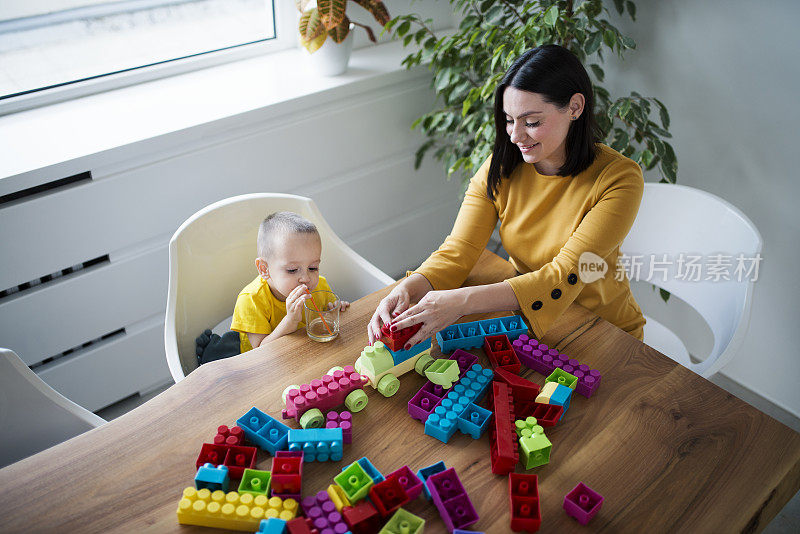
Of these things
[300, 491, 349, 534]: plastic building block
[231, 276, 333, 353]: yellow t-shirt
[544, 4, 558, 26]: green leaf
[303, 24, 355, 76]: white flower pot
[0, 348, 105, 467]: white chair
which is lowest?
[0, 348, 105, 467]: white chair

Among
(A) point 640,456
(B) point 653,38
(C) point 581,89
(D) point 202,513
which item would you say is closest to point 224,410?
(D) point 202,513

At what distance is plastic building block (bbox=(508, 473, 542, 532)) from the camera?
98 centimetres

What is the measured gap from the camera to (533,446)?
42.3 inches

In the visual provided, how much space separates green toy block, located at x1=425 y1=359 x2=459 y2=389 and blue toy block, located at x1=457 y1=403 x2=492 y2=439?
0.08m

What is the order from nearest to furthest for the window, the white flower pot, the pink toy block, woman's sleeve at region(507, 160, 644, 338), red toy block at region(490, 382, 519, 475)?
red toy block at region(490, 382, 519, 475)
the pink toy block
woman's sleeve at region(507, 160, 644, 338)
the window
the white flower pot

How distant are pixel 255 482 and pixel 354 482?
0.17 metres

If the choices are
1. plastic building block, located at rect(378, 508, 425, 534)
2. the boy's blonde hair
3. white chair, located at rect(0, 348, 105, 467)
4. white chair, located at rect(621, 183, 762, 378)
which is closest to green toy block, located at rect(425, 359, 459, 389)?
plastic building block, located at rect(378, 508, 425, 534)

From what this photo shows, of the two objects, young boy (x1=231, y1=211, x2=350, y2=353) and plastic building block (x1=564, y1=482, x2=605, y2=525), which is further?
young boy (x1=231, y1=211, x2=350, y2=353)

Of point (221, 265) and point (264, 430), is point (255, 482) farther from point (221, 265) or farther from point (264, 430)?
point (221, 265)

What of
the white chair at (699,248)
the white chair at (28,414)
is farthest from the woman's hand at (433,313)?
the white chair at (28,414)

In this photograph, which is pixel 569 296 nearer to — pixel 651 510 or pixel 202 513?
pixel 651 510

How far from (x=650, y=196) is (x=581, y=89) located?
0.54m

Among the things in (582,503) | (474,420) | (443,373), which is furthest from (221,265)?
(582,503)

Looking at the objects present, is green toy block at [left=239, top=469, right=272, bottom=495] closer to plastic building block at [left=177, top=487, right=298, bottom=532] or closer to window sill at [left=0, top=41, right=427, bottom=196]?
plastic building block at [left=177, top=487, right=298, bottom=532]
